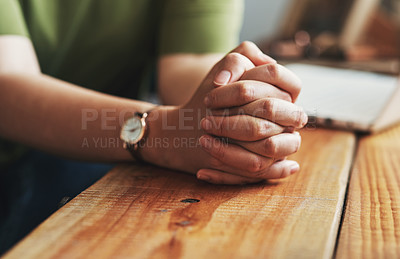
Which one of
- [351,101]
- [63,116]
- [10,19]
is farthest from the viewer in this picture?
[351,101]

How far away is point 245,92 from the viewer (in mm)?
505

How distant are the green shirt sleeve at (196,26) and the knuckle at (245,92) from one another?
44 cm

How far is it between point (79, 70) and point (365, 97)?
0.66 m

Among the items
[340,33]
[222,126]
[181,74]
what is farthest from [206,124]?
[340,33]

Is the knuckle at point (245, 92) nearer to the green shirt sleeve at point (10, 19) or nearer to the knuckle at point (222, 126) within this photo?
the knuckle at point (222, 126)

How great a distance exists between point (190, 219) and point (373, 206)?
0.21m

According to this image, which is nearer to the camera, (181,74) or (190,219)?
(190,219)

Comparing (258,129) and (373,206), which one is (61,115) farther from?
(373,206)

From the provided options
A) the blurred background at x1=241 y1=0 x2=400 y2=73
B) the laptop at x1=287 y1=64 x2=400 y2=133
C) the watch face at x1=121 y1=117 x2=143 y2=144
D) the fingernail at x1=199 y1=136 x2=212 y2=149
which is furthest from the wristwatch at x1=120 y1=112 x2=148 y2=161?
the blurred background at x1=241 y1=0 x2=400 y2=73

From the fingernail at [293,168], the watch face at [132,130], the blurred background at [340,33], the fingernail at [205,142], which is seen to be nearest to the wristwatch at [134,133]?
the watch face at [132,130]

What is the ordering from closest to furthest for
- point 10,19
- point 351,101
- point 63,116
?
point 63,116 → point 10,19 → point 351,101

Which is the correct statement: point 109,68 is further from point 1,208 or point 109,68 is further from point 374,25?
point 374,25

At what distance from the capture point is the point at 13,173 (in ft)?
2.74

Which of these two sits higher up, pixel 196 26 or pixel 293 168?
pixel 196 26
